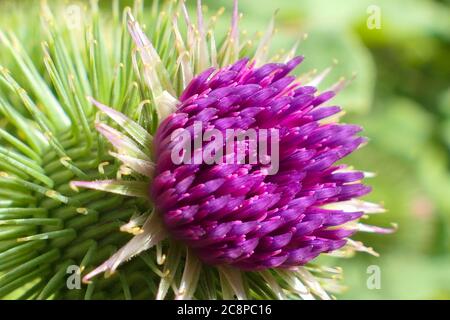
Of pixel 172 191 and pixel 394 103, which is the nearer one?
pixel 172 191

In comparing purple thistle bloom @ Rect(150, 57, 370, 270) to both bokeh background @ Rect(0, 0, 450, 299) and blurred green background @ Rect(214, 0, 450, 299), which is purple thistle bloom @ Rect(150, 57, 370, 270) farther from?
blurred green background @ Rect(214, 0, 450, 299)

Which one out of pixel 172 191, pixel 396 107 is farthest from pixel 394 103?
pixel 172 191

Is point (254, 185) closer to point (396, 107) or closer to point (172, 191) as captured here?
point (172, 191)

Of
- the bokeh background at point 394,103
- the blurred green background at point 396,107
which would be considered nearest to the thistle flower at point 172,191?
the bokeh background at point 394,103

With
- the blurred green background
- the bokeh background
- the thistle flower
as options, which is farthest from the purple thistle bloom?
the blurred green background

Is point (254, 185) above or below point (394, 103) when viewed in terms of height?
below
